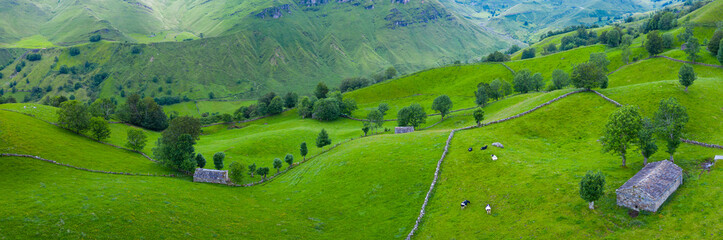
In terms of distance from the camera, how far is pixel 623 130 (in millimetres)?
47062

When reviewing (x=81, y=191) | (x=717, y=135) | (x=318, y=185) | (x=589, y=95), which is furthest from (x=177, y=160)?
(x=717, y=135)

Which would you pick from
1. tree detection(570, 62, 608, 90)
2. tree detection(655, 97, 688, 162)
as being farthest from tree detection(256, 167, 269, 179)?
tree detection(570, 62, 608, 90)

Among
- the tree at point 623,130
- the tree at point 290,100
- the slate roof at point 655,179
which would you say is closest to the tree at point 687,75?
the tree at point 623,130

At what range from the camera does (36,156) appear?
6291 cm

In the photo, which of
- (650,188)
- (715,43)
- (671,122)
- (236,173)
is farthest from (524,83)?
(236,173)

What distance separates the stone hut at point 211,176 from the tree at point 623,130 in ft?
239

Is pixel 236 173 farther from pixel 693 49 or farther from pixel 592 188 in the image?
pixel 693 49

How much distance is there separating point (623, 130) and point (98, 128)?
116 meters

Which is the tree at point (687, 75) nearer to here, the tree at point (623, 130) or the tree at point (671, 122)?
the tree at point (671, 122)

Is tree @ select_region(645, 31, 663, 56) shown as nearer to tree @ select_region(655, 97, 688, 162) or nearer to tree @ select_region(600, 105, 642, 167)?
tree @ select_region(655, 97, 688, 162)

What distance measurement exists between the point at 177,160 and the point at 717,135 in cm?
10924

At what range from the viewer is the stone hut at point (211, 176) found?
73500 millimetres

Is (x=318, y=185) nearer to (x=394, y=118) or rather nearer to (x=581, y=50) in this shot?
(x=394, y=118)

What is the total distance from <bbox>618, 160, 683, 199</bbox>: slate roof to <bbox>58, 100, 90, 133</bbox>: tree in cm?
11641
